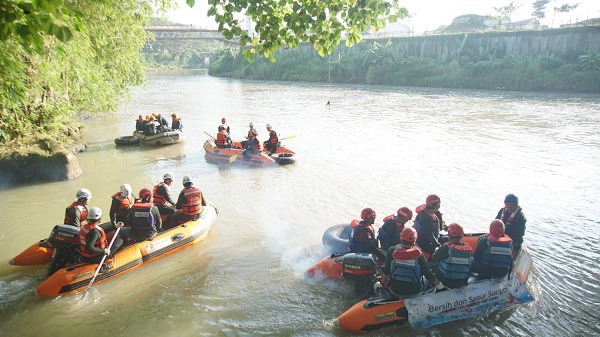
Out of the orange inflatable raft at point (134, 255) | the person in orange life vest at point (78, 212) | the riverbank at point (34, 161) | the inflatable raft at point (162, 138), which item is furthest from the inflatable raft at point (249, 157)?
the person in orange life vest at point (78, 212)

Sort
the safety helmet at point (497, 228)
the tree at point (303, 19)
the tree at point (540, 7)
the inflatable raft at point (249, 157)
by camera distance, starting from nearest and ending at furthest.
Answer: the tree at point (303, 19) → the safety helmet at point (497, 228) → the inflatable raft at point (249, 157) → the tree at point (540, 7)

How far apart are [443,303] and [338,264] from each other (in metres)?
1.64

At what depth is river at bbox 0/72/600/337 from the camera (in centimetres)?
570

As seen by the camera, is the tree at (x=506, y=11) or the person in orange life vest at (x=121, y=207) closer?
the person in orange life vest at (x=121, y=207)

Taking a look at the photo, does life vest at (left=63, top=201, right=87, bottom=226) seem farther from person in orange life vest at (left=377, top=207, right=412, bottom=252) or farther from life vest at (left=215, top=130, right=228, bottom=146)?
life vest at (left=215, top=130, right=228, bottom=146)

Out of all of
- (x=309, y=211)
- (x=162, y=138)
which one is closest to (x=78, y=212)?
(x=309, y=211)

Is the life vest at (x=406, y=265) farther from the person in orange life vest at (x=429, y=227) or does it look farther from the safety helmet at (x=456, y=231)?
the person in orange life vest at (x=429, y=227)

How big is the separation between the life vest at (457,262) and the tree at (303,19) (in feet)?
9.87

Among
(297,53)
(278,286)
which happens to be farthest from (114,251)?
(297,53)

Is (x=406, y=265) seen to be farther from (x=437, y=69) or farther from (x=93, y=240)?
(x=437, y=69)

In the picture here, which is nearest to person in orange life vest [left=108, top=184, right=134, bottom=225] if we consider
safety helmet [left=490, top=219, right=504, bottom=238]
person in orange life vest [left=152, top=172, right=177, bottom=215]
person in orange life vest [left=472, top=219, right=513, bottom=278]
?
person in orange life vest [left=152, top=172, right=177, bottom=215]

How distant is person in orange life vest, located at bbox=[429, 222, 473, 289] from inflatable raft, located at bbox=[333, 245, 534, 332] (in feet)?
0.50

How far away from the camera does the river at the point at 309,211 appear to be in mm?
5699

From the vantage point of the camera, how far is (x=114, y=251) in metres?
6.84
